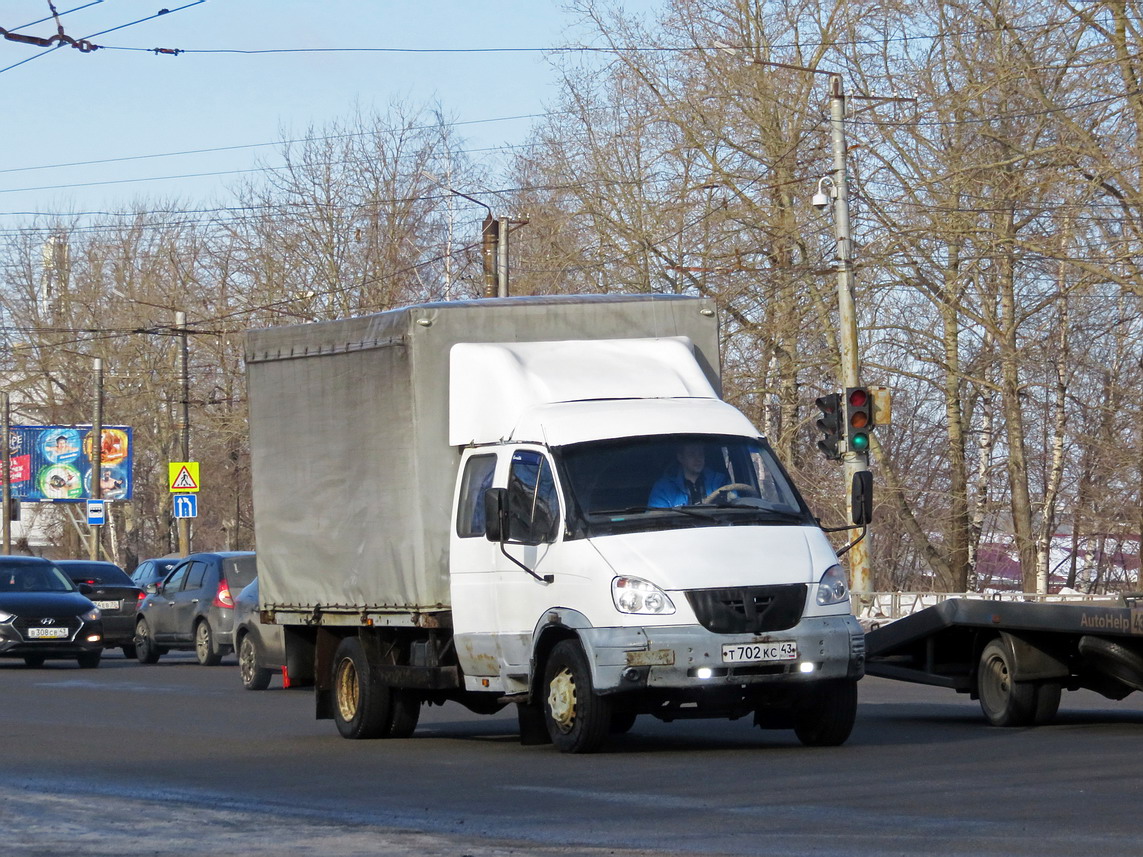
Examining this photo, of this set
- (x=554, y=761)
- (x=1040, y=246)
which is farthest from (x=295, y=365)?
(x=1040, y=246)

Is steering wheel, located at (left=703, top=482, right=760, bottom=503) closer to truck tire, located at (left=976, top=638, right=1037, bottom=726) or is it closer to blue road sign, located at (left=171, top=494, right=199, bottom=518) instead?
truck tire, located at (left=976, top=638, right=1037, bottom=726)

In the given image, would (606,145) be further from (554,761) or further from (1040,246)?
(554,761)

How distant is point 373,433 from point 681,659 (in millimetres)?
3180

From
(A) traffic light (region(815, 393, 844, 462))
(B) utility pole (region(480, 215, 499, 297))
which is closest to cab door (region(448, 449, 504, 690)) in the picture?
(A) traffic light (region(815, 393, 844, 462))

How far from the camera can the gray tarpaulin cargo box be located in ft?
42.1

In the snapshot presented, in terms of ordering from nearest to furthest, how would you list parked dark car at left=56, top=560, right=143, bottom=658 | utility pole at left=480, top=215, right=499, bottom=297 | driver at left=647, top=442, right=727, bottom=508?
1. driver at left=647, top=442, right=727, bottom=508
2. parked dark car at left=56, top=560, right=143, bottom=658
3. utility pole at left=480, top=215, right=499, bottom=297

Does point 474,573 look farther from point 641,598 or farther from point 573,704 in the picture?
point 641,598

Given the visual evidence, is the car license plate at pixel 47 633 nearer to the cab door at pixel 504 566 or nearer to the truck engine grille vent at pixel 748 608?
the cab door at pixel 504 566

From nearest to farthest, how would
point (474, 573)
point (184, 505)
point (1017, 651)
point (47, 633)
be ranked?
1. point (474, 573)
2. point (1017, 651)
3. point (47, 633)
4. point (184, 505)

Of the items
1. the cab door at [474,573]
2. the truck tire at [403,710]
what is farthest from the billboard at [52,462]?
the cab door at [474,573]

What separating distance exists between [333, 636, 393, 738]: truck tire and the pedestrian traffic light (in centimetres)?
1042

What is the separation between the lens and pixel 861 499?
13.2 meters

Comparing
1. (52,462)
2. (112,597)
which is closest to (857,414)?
(112,597)

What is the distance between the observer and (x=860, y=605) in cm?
2852
